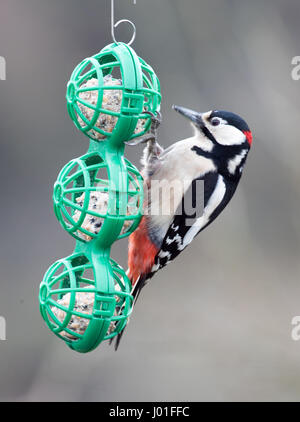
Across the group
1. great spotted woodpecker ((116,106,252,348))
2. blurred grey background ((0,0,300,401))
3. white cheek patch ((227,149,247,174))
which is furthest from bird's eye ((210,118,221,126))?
blurred grey background ((0,0,300,401))

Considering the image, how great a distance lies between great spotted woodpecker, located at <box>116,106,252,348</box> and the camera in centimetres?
311

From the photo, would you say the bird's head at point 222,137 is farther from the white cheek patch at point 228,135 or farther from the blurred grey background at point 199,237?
the blurred grey background at point 199,237

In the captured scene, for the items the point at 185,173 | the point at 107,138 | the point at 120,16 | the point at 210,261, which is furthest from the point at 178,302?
the point at 107,138

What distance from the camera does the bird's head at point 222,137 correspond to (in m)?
3.11

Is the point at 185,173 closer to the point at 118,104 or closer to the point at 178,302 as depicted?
the point at 118,104

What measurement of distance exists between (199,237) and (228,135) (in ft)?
7.35

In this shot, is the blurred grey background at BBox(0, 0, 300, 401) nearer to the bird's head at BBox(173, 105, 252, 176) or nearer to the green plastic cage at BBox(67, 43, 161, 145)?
the bird's head at BBox(173, 105, 252, 176)

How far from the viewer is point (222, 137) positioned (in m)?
3.13

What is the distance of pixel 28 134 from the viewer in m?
5.69

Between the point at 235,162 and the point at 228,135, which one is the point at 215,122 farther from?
the point at 235,162

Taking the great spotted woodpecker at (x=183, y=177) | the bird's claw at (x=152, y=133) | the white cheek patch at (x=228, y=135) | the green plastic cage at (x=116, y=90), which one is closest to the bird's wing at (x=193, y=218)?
the great spotted woodpecker at (x=183, y=177)

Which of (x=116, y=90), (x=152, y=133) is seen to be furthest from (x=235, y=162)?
(x=116, y=90)

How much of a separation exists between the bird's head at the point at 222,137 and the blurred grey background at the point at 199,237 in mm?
1889

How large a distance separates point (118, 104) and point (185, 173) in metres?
0.49
